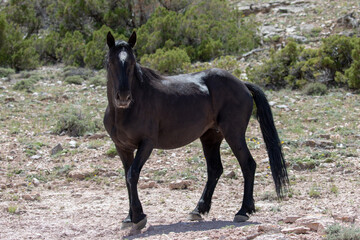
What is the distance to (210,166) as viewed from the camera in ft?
20.7

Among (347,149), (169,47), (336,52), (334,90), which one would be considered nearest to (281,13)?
(169,47)

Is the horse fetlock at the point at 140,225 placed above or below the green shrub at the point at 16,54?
below

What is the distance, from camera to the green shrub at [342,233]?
4.01 meters

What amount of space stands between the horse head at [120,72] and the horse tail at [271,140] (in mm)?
1909

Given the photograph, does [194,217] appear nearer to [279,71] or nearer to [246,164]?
[246,164]

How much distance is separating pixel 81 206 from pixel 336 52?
37.7 feet

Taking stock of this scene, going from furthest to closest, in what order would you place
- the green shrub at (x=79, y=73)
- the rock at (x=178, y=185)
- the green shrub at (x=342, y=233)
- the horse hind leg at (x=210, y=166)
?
the green shrub at (x=79, y=73), the rock at (x=178, y=185), the horse hind leg at (x=210, y=166), the green shrub at (x=342, y=233)

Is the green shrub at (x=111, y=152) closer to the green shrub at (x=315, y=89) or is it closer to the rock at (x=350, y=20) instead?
the green shrub at (x=315, y=89)

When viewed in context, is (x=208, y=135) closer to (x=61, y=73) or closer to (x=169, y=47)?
(x=61, y=73)

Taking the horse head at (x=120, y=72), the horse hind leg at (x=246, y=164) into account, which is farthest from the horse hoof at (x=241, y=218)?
the horse head at (x=120, y=72)

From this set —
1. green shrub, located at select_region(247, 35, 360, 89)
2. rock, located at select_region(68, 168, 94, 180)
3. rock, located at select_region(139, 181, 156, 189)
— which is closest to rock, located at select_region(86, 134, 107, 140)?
rock, located at select_region(68, 168, 94, 180)

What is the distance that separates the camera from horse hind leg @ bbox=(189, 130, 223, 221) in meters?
6.10

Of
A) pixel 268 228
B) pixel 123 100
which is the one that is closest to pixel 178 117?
pixel 123 100

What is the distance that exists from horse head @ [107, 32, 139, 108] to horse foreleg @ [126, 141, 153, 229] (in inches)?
23.2
